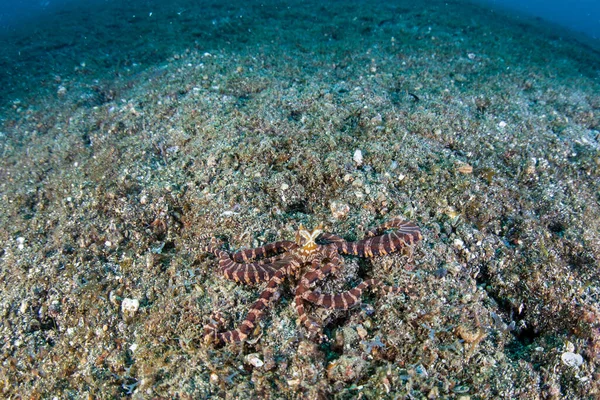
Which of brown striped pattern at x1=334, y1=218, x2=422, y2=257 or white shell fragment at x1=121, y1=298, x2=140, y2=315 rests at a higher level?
brown striped pattern at x1=334, y1=218, x2=422, y2=257

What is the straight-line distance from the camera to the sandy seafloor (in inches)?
152

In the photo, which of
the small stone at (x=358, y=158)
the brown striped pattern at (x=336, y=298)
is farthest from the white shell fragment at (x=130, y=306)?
the small stone at (x=358, y=158)

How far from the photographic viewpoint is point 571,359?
397 centimetres

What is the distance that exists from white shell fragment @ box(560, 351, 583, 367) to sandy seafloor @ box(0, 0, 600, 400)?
30 mm

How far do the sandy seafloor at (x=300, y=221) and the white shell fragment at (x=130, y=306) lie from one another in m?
0.03

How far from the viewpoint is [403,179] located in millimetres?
5934

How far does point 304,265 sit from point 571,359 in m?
3.25

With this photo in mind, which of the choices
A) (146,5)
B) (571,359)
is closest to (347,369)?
(571,359)

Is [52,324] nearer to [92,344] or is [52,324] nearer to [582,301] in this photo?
[92,344]

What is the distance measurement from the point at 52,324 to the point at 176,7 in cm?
1823

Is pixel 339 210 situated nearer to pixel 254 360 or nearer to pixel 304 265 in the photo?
pixel 304 265

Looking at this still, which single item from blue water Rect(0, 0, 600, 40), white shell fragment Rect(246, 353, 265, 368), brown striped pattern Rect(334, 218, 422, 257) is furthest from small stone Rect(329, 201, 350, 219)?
blue water Rect(0, 0, 600, 40)

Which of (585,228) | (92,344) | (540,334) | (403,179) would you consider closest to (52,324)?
(92,344)

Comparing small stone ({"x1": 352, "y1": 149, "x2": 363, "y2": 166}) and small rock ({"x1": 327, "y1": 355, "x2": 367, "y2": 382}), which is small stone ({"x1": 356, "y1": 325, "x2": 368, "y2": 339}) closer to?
small rock ({"x1": 327, "y1": 355, "x2": 367, "y2": 382})
